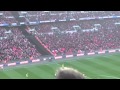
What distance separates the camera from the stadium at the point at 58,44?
17.0 metres

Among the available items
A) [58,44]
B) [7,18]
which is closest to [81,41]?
[58,44]

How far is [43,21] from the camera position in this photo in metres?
27.0

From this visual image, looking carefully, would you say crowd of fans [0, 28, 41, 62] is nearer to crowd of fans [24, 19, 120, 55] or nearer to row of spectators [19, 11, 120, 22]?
crowd of fans [24, 19, 120, 55]

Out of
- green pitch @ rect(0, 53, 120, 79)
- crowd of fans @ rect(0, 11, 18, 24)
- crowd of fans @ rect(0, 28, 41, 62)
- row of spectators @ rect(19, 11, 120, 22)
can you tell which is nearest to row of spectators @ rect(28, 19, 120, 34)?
row of spectators @ rect(19, 11, 120, 22)

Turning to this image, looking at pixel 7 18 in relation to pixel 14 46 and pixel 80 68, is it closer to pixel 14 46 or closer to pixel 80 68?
pixel 14 46

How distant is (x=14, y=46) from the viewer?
21.4 m

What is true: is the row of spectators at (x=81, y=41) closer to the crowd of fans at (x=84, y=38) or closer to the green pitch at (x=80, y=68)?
the crowd of fans at (x=84, y=38)

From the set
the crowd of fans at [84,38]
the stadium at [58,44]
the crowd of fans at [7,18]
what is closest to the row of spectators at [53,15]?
the stadium at [58,44]

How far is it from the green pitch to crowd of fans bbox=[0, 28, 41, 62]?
1740 mm

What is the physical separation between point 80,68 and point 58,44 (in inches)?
246

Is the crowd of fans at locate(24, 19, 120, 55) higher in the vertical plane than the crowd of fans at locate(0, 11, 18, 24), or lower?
lower

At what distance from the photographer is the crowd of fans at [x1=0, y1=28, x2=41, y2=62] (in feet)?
63.9
